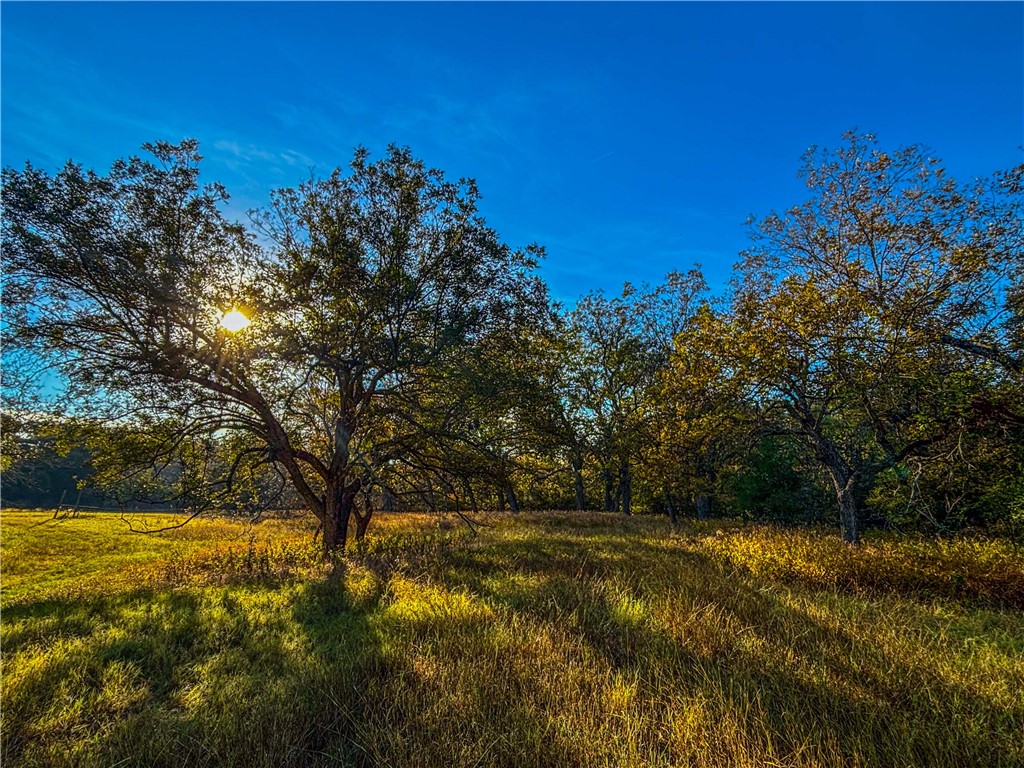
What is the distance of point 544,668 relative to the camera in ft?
12.4

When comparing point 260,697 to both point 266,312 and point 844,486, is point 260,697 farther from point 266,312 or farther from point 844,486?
point 844,486

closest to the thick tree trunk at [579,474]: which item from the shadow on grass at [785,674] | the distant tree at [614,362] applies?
the distant tree at [614,362]

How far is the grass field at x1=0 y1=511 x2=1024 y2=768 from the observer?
9.20 feet

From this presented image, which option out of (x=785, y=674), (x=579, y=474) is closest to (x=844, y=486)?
(x=785, y=674)

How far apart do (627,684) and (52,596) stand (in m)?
12.7

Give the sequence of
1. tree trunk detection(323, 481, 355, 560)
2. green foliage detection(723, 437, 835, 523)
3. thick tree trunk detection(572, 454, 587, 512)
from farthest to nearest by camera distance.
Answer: green foliage detection(723, 437, 835, 523)
thick tree trunk detection(572, 454, 587, 512)
tree trunk detection(323, 481, 355, 560)

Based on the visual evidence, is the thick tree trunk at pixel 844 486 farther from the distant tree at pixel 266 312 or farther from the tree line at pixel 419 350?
the distant tree at pixel 266 312

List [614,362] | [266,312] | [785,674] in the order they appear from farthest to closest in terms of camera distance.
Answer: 1. [614,362]
2. [266,312]
3. [785,674]

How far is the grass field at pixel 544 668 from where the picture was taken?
9.20 feet

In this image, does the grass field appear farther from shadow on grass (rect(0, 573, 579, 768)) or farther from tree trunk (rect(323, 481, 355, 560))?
tree trunk (rect(323, 481, 355, 560))

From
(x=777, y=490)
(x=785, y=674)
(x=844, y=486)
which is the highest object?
(x=844, y=486)

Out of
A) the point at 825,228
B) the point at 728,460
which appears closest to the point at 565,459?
the point at 728,460

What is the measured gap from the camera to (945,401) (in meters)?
7.67

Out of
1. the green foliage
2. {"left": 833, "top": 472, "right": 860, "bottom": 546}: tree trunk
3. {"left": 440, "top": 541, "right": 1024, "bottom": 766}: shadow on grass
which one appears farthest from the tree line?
the green foliage
